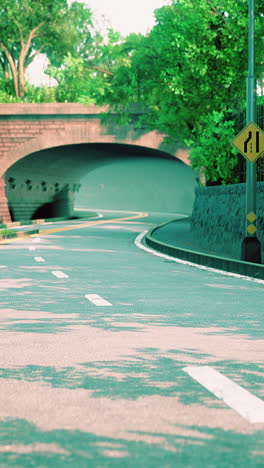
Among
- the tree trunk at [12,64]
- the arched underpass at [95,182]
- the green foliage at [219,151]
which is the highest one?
the tree trunk at [12,64]

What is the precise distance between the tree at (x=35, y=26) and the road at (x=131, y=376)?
159 ft

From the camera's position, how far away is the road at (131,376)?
15.1 feet

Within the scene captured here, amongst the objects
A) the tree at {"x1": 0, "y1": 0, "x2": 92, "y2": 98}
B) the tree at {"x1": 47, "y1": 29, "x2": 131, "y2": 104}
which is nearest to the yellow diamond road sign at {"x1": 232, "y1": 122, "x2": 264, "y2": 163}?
the tree at {"x1": 47, "y1": 29, "x2": 131, "y2": 104}

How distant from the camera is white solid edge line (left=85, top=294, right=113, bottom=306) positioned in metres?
11.4

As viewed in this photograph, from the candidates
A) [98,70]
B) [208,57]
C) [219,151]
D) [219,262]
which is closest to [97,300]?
[219,262]

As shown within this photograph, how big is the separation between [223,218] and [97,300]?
12.5 meters

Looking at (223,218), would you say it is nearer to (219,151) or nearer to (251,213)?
(219,151)

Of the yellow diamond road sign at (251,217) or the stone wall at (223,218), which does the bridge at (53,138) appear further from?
the yellow diamond road sign at (251,217)

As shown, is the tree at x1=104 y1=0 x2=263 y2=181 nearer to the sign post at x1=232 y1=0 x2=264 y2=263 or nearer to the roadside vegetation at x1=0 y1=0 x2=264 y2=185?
the roadside vegetation at x1=0 y1=0 x2=264 y2=185

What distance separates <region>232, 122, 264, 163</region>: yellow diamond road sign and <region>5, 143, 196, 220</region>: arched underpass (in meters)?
34.1

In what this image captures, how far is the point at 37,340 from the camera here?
8305 millimetres

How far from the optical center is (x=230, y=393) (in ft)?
19.4

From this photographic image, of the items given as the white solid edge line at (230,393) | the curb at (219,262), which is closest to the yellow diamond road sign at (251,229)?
the curb at (219,262)

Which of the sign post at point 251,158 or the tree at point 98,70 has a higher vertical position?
the tree at point 98,70
